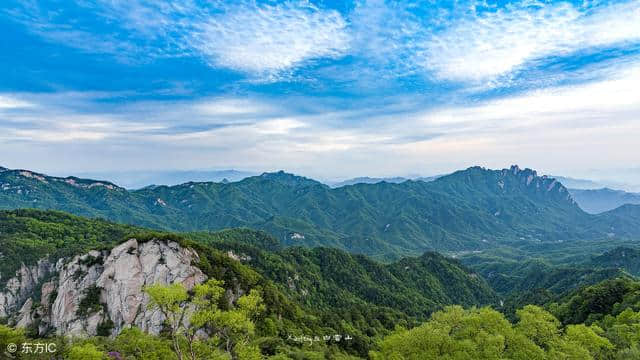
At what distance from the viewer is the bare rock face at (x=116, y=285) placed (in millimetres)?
94188

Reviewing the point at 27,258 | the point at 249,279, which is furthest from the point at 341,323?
the point at 27,258

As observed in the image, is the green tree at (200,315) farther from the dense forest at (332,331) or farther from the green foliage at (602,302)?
the green foliage at (602,302)

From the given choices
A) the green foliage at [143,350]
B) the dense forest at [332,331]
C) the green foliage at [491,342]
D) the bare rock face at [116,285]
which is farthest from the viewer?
the bare rock face at [116,285]

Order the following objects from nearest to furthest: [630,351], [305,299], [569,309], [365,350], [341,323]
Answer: [630,351], [365,350], [569,309], [341,323], [305,299]

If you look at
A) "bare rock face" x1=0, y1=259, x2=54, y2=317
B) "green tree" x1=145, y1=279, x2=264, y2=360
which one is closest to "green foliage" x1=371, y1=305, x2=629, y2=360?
"green tree" x1=145, y1=279, x2=264, y2=360

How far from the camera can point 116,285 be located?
98938 millimetres

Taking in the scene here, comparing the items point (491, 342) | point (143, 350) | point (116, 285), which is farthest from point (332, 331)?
point (491, 342)

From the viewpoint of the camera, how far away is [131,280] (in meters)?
99.0

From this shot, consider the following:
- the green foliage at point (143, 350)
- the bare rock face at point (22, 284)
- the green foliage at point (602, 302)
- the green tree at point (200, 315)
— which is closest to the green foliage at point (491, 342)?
the green tree at point (200, 315)

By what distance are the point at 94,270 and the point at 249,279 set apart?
4469 centimetres

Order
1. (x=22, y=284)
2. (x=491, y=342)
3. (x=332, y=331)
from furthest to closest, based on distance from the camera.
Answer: (x=22, y=284)
(x=332, y=331)
(x=491, y=342)

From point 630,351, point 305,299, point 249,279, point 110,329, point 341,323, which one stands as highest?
point 630,351

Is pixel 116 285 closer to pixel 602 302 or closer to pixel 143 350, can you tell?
pixel 143 350

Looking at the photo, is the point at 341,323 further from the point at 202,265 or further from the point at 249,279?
the point at 202,265
